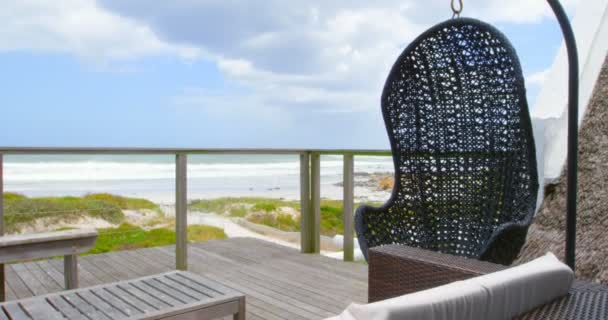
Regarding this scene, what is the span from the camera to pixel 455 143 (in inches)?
101

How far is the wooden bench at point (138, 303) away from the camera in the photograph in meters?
1.61

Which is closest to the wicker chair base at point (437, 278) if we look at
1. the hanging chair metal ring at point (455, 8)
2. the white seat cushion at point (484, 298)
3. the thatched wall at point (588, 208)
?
the white seat cushion at point (484, 298)

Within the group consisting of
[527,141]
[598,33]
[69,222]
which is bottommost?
[69,222]

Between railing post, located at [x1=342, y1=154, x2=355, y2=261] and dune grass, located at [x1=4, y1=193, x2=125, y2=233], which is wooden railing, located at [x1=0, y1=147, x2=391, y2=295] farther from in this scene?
dune grass, located at [x1=4, y1=193, x2=125, y2=233]

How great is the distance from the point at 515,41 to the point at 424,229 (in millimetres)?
1056

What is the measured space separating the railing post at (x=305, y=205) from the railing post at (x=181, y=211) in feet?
3.58

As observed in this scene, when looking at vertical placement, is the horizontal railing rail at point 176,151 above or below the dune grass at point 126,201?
above

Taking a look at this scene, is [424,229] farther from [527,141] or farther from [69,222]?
[69,222]

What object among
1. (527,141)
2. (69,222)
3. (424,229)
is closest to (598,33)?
(527,141)

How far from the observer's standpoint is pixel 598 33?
10.8 feet

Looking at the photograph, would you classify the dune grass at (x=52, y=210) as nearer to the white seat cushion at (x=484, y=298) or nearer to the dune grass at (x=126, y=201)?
the dune grass at (x=126, y=201)

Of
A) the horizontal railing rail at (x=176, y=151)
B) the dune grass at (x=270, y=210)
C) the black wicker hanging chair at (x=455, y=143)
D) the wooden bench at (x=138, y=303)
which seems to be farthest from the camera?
the dune grass at (x=270, y=210)

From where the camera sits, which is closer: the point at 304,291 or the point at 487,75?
the point at 487,75

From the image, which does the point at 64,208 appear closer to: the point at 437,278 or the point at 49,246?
the point at 49,246
